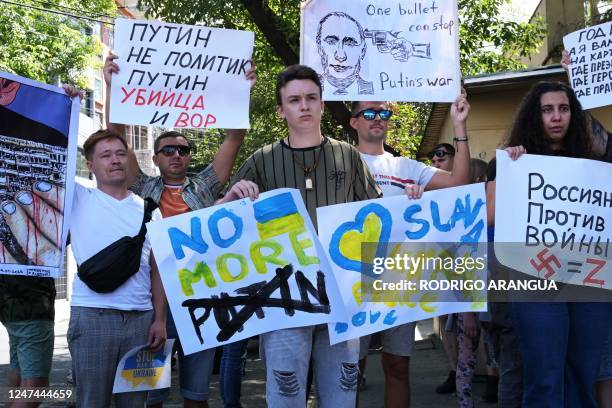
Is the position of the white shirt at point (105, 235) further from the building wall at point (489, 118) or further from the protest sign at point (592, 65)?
the building wall at point (489, 118)

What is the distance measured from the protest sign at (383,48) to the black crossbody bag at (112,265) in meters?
1.66

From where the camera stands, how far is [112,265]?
4230mm

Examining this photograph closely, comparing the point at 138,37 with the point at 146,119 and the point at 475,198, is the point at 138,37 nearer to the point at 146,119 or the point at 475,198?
the point at 146,119

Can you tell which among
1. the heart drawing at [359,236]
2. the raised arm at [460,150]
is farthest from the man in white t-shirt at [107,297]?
the raised arm at [460,150]

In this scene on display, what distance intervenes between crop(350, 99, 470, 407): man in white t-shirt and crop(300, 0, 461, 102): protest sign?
0.17 metres

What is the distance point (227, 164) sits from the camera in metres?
5.02

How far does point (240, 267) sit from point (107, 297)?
2.73 feet

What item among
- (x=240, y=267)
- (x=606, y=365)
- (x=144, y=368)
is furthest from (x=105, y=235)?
(x=606, y=365)

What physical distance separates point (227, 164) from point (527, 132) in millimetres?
1815

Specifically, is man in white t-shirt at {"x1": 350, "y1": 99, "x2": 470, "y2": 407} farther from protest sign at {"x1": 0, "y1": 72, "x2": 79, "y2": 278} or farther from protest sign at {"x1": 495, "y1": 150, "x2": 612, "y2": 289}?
protest sign at {"x1": 0, "y1": 72, "x2": 79, "y2": 278}

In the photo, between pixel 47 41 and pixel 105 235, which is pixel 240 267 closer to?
pixel 105 235

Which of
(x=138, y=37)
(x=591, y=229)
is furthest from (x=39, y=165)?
(x=591, y=229)

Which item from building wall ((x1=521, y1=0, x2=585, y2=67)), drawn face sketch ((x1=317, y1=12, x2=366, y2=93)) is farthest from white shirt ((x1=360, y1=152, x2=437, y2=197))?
building wall ((x1=521, y1=0, x2=585, y2=67))

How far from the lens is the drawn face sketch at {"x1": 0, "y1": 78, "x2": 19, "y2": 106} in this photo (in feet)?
15.3
